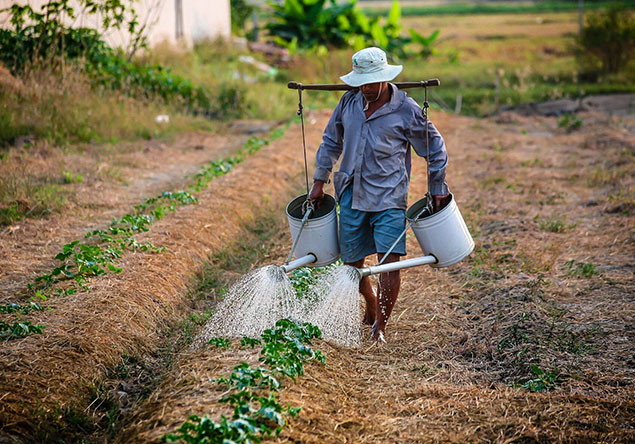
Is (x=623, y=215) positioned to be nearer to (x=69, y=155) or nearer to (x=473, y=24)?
(x=69, y=155)

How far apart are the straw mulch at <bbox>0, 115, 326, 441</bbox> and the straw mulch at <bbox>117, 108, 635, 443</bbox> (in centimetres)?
43

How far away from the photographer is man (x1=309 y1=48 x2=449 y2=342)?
4.11 metres

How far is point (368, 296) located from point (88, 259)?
6.60 ft

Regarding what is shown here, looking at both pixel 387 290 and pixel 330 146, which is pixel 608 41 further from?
pixel 387 290

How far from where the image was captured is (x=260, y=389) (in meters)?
3.31

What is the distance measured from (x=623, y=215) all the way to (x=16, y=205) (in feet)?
19.5

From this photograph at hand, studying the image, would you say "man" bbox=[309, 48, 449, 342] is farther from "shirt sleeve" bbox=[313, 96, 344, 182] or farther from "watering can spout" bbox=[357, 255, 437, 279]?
"watering can spout" bbox=[357, 255, 437, 279]

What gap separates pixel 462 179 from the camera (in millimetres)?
9367

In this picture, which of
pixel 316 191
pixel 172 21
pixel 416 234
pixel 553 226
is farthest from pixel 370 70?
pixel 172 21

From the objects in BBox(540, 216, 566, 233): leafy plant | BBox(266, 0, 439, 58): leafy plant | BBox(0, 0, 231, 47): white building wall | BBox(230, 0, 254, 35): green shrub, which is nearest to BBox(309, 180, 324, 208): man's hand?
BBox(540, 216, 566, 233): leafy plant

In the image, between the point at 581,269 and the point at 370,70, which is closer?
the point at 370,70

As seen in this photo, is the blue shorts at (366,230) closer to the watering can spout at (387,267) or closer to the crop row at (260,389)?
the watering can spout at (387,267)

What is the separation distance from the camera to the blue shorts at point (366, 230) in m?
4.20

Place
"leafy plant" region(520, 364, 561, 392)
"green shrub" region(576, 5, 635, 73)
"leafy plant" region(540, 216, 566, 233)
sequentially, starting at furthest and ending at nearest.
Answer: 1. "green shrub" region(576, 5, 635, 73)
2. "leafy plant" region(540, 216, 566, 233)
3. "leafy plant" region(520, 364, 561, 392)
